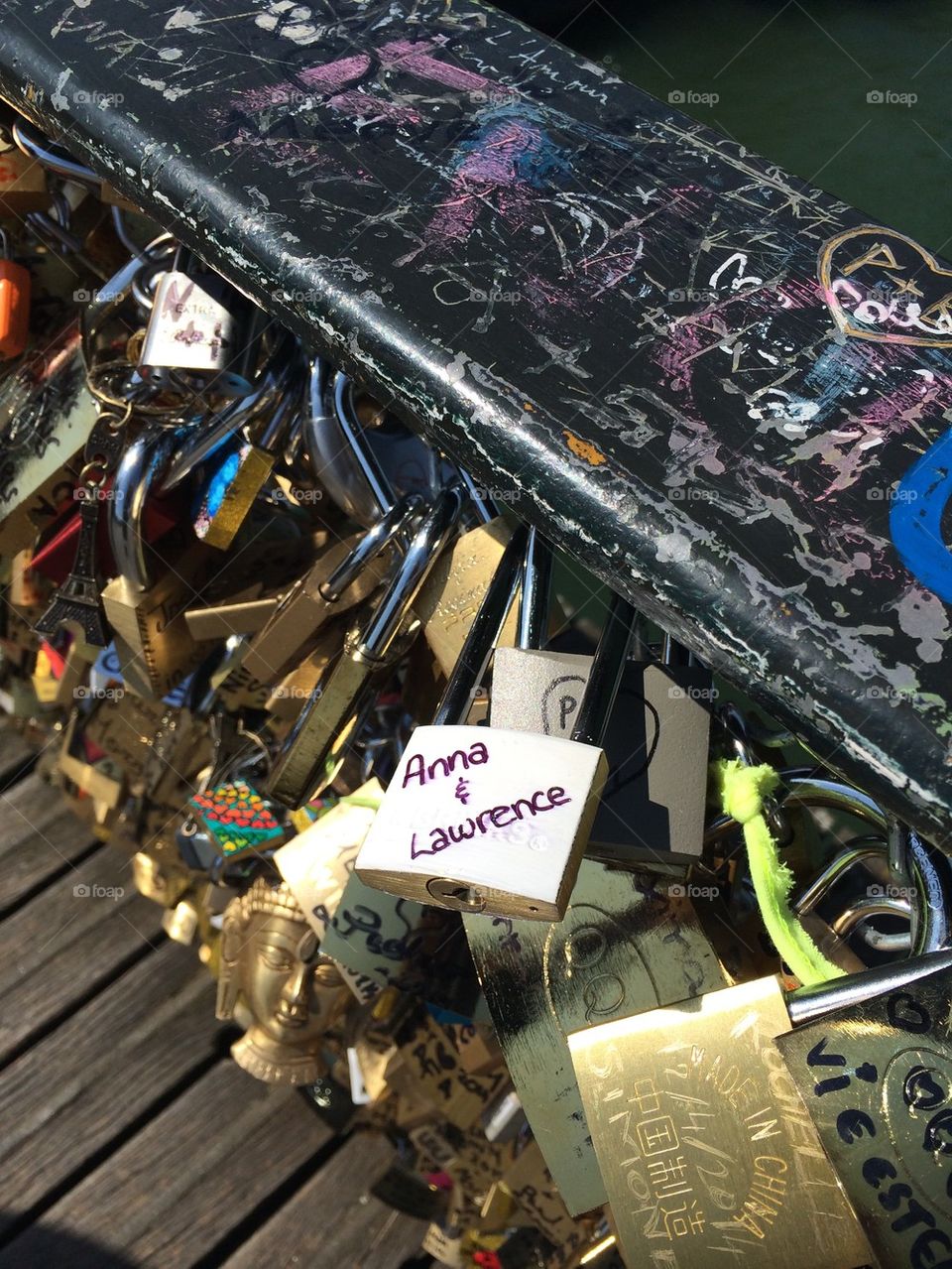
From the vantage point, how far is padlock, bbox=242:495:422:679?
103 centimetres

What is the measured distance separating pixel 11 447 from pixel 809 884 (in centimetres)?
102

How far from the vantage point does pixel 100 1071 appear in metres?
1.46

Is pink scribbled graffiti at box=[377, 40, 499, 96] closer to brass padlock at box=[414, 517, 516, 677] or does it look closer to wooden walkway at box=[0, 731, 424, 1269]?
brass padlock at box=[414, 517, 516, 677]

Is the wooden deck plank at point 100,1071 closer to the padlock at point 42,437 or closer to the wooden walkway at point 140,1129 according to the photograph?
the wooden walkway at point 140,1129

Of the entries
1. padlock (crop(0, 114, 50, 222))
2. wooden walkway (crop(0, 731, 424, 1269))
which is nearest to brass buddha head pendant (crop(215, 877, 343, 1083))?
wooden walkway (crop(0, 731, 424, 1269))

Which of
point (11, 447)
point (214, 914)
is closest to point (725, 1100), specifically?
point (214, 914)

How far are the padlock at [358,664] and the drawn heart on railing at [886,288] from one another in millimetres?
371

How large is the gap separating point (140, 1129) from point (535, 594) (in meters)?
0.95

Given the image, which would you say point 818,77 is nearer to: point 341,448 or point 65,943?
point 341,448

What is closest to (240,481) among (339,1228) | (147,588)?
(147,588)

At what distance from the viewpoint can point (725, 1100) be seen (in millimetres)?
683
